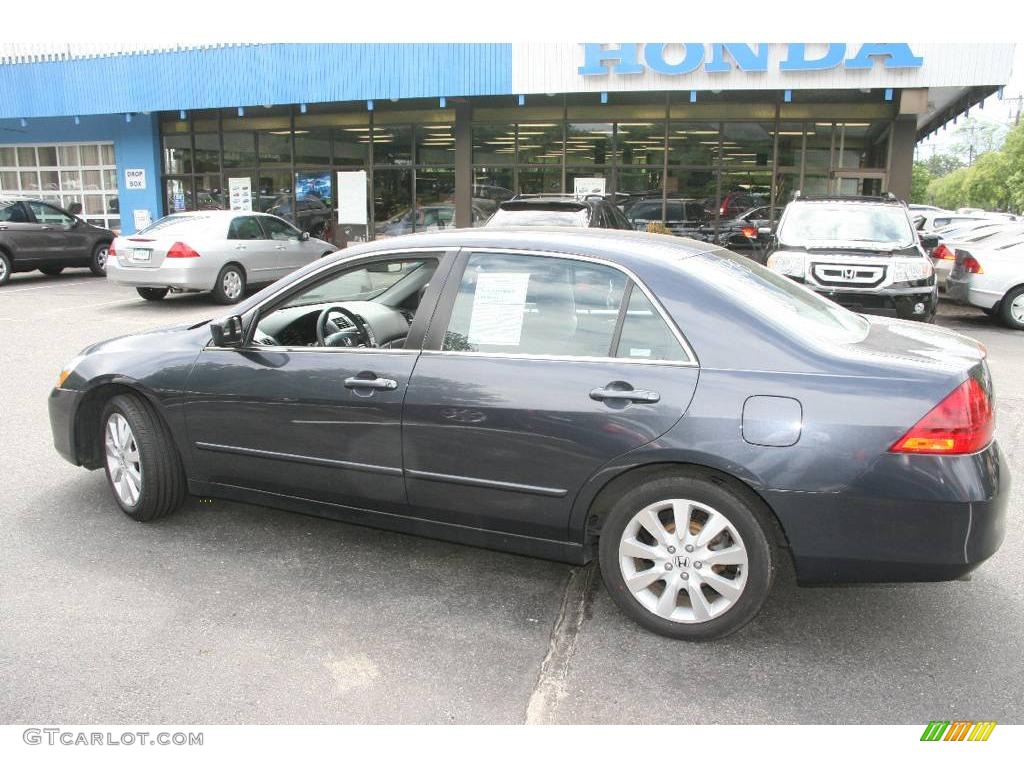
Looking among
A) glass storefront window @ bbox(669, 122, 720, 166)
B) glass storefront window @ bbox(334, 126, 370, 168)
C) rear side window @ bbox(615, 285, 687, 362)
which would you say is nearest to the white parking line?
glass storefront window @ bbox(334, 126, 370, 168)

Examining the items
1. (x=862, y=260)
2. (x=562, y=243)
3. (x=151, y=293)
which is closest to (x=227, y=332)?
(x=562, y=243)

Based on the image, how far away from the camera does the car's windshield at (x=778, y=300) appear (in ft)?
11.0

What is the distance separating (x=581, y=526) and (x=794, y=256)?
23.6ft

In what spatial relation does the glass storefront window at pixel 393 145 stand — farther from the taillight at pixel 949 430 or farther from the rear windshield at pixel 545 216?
the taillight at pixel 949 430

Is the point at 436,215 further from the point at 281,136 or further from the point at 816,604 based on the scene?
the point at 816,604

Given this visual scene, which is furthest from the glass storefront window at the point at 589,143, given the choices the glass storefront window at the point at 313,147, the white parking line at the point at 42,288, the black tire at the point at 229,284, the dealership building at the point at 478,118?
the white parking line at the point at 42,288

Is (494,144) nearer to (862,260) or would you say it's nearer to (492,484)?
(862,260)

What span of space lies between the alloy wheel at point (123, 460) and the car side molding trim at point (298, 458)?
1.53ft

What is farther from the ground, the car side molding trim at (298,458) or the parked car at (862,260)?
the parked car at (862,260)

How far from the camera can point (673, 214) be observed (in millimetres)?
18078
